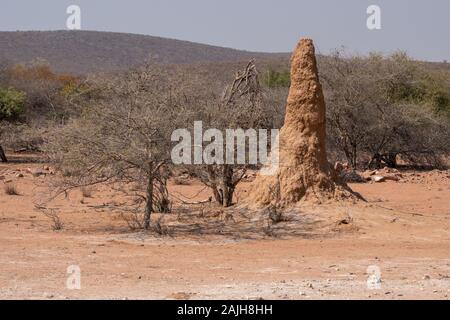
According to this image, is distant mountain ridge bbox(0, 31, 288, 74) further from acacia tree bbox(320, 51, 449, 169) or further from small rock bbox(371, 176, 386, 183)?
small rock bbox(371, 176, 386, 183)

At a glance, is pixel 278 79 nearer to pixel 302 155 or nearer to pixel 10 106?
pixel 10 106

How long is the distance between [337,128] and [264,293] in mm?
18271

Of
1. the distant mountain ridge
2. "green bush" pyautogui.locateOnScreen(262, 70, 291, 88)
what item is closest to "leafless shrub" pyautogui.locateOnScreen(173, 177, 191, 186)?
"green bush" pyautogui.locateOnScreen(262, 70, 291, 88)

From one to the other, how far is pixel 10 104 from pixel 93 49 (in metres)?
53.5

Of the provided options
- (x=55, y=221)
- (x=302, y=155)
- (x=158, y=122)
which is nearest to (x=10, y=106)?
(x=55, y=221)

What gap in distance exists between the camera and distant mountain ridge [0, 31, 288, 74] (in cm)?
7556

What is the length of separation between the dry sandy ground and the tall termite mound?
470 mm

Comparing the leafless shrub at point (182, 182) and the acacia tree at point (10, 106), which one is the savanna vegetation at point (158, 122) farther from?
the acacia tree at point (10, 106)

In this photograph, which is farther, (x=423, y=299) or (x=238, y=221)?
(x=238, y=221)

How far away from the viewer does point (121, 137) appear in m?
11.8

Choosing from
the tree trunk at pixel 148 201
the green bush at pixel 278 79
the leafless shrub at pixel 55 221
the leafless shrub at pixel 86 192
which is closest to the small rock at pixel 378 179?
the leafless shrub at pixel 86 192

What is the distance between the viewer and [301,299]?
6992 mm
